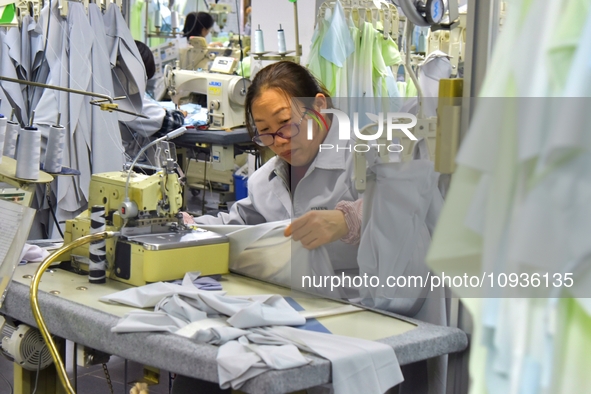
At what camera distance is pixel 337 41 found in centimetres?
362

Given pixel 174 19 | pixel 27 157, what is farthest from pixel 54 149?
pixel 174 19

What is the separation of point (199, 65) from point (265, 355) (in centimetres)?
430

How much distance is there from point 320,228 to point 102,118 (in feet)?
7.37

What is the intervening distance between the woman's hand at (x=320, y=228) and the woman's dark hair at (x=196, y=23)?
5142 millimetres

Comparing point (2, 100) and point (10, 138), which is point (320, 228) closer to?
point (10, 138)

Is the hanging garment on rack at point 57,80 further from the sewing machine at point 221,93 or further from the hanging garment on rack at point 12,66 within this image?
the sewing machine at point 221,93

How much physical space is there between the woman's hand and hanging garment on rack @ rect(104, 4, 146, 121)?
2.31 metres

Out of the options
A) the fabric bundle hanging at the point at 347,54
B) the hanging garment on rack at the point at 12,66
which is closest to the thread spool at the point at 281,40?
the fabric bundle hanging at the point at 347,54

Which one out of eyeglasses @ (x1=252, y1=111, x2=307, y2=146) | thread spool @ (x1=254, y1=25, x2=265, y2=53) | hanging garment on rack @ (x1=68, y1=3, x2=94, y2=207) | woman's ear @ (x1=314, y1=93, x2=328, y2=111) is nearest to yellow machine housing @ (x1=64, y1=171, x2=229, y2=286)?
eyeglasses @ (x1=252, y1=111, x2=307, y2=146)

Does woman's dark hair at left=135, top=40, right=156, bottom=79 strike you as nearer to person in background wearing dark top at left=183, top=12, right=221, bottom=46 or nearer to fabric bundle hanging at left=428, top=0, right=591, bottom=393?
person in background wearing dark top at left=183, top=12, right=221, bottom=46

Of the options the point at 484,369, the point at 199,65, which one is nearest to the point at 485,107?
the point at 484,369

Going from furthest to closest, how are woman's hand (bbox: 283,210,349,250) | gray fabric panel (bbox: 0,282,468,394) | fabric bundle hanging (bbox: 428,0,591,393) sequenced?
1. woman's hand (bbox: 283,210,349,250)
2. gray fabric panel (bbox: 0,282,468,394)
3. fabric bundle hanging (bbox: 428,0,591,393)

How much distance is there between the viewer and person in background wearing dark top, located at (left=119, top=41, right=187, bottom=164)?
14.1ft

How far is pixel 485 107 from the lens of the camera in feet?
3.27
